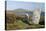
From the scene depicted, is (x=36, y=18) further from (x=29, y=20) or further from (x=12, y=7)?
(x=12, y=7)

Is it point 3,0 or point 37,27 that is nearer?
point 3,0

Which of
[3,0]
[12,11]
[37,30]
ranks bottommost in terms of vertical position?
[37,30]

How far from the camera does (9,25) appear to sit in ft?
4.00

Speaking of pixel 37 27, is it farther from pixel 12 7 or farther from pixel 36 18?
pixel 12 7

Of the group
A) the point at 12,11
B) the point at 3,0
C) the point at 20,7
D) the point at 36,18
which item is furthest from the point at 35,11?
the point at 3,0

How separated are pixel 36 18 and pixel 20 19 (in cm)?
24

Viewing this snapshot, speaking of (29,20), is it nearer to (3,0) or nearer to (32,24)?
(32,24)

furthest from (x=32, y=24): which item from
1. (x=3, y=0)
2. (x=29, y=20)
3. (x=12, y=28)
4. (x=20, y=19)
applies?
(x=3, y=0)

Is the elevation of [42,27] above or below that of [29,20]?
below

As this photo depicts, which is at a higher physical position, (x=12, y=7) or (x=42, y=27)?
(x=12, y=7)

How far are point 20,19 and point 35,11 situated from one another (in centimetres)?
26

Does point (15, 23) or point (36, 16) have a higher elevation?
point (36, 16)

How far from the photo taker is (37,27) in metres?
1.30

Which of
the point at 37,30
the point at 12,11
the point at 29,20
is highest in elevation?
the point at 12,11
